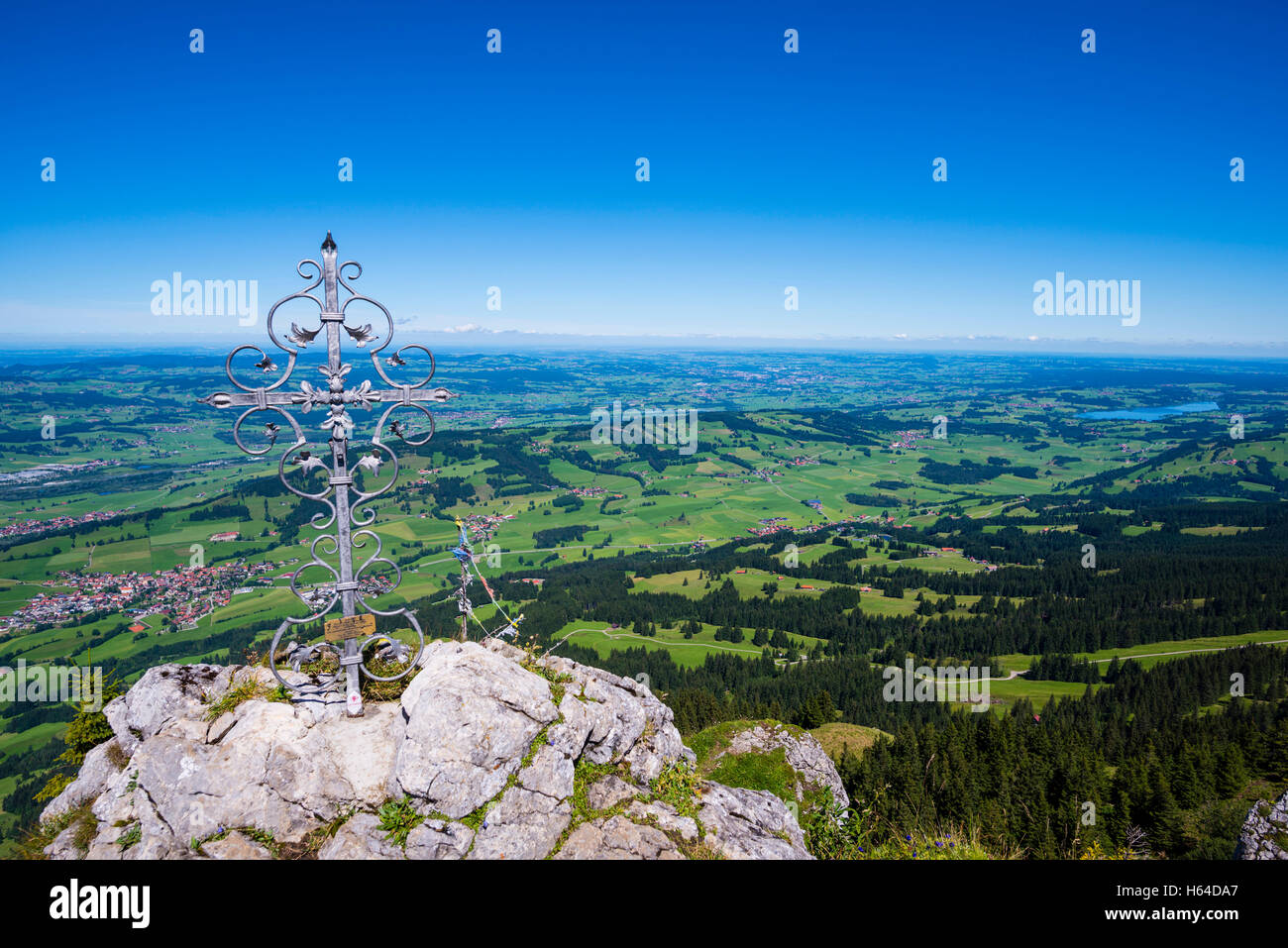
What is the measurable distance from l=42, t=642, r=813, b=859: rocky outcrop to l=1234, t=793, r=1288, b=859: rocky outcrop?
10718 mm

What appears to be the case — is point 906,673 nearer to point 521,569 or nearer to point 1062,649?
point 1062,649

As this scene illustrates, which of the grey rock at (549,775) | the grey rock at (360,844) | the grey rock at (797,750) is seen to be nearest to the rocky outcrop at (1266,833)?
the grey rock at (797,750)

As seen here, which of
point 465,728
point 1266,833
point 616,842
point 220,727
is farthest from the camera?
point 1266,833

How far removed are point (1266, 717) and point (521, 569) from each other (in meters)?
116

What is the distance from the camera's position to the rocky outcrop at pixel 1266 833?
44.0 feet

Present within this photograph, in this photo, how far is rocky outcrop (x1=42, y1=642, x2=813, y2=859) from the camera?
31.3 feet

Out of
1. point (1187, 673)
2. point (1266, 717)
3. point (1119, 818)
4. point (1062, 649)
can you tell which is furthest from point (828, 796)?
point (1062, 649)

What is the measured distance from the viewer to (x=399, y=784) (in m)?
9.82

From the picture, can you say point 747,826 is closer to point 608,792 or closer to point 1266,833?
point 608,792

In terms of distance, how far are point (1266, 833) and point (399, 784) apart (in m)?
19.3

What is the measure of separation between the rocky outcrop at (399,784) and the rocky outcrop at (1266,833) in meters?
10.7
